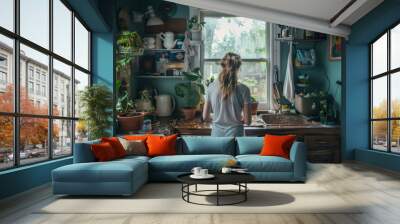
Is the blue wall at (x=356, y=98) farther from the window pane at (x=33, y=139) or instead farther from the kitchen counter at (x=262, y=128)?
the window pane at (x=33, y=139)

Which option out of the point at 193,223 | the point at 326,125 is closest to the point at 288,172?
the point at 193,223

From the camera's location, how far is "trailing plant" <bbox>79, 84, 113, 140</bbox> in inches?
269

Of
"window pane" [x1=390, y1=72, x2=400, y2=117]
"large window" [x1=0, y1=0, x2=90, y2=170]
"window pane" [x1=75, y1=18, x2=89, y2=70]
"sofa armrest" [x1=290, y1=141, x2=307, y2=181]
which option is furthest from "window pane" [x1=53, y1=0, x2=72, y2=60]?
"window pane" [x1=390, y1=72, x2=400, y2=117]

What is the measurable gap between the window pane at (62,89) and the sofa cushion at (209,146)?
1.86 meters

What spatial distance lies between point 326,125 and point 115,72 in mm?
4253

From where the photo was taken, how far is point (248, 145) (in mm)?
6430

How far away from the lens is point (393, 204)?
429 centimetres

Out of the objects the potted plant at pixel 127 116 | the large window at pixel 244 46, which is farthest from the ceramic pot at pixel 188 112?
the potted plant at pixel 127 116

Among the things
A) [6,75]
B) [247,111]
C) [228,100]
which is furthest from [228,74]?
[6,75]

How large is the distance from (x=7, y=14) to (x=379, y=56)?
6.41m

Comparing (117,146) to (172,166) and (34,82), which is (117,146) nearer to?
(172,166)

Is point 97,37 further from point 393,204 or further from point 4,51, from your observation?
Result: point 393,204

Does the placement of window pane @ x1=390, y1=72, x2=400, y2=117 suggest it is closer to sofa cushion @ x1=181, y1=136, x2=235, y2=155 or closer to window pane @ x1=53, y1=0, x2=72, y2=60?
sofa cushion @ x1=181, y1=136, x2=235, y2=155

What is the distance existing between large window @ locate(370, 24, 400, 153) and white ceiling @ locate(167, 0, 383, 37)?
2.33ft
